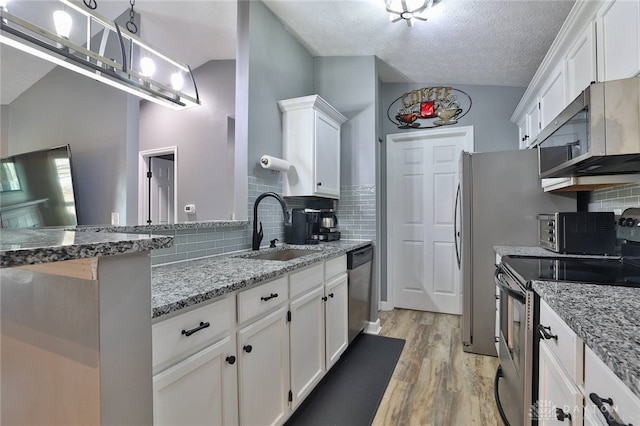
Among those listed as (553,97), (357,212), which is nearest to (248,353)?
(357,212)

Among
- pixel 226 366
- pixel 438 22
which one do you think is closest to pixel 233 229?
pixel 226 366

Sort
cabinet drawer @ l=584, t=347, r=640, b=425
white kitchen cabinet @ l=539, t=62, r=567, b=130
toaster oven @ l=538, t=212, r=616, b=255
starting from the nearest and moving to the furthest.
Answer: cabinet drawer @ l=584, t=347, r=640, b=425 < toaster oven @ l=538, t=212, r=616, b=255 < white kitchen cabinet @ l=539, t=62, r=567, b=130

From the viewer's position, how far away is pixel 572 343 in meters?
0.86

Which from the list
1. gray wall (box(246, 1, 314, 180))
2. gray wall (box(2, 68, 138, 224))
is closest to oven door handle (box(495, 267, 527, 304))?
gray wall (box(246, 1, 314, 180))

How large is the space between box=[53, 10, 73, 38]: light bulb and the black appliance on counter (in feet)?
8.05

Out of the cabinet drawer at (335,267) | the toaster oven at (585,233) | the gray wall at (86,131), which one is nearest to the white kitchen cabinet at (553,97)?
the toaster oven at (585,233)

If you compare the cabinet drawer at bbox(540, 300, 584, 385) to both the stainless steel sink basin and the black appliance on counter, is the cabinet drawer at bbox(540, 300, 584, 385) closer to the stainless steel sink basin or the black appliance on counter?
the black appliance on counter

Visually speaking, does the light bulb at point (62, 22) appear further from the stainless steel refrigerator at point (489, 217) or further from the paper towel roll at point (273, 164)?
the stainless steel refrigerator at point (489, 217)

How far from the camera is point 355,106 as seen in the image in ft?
10.4

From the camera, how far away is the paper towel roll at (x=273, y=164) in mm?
2352

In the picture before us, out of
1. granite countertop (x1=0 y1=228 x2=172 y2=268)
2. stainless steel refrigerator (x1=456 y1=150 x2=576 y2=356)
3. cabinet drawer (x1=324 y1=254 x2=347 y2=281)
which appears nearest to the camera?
granite countertop (x1=0 y1=228 x2=172 y2=268)

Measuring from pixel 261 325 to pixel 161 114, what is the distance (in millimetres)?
3561

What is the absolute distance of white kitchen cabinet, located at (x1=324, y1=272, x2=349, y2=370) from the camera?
2096 millimetres

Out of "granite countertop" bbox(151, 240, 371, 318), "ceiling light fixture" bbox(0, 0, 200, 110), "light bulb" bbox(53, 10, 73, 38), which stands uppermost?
"light bulb" bbox(53, 10, 73, 38)
